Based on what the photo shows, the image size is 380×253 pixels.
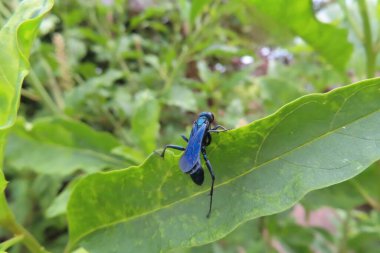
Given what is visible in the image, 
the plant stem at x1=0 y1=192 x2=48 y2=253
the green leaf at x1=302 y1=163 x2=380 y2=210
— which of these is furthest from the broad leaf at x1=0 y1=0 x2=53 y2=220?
the green leaf at x1=302 y1=163 x2=380 y2=210

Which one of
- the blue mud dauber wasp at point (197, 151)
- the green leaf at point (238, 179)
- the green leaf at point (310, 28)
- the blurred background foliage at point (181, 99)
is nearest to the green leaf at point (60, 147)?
the blurred background foliage at point (181, 99)

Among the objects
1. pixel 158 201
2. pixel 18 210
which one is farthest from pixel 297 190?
pixel 18 210

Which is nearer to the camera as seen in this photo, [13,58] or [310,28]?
[13,58]

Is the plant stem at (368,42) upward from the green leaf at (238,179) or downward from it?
downward

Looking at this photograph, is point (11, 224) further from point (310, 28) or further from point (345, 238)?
point (345, 238)

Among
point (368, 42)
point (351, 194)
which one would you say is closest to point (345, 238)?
point (351, 194)

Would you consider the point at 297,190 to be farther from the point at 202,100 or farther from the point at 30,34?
the point at 202,100

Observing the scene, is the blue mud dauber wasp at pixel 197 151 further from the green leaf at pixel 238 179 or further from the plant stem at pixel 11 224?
the plant stem at pixel 11 224
